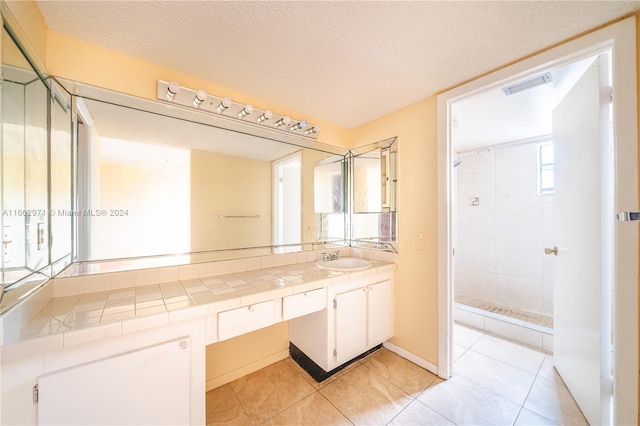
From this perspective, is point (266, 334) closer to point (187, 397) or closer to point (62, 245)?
point (187, 397)

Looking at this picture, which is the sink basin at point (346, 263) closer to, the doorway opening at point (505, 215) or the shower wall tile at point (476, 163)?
the doorway opening at point (505, 215)

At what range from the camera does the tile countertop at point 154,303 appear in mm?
865

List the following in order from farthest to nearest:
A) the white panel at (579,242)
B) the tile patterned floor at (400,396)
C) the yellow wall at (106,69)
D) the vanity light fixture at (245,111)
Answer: the vanity light fixture at (245,111) < the tile patterned floor at (400,396) < the white panel at (579,242) < the yellow wall at (106,69)

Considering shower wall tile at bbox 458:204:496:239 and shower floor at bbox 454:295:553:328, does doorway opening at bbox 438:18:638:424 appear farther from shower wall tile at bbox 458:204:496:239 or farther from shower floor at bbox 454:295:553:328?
shower wall tile at bbox 458:204:496:239

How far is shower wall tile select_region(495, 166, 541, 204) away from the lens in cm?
279

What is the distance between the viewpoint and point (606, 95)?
1.20 metres

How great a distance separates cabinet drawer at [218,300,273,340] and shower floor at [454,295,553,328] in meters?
2.87

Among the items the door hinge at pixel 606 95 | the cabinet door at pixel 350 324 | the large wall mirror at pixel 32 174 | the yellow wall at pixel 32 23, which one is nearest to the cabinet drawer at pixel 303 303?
the cabinet door at pixel 350 324

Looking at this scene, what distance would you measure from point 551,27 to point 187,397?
254 cm

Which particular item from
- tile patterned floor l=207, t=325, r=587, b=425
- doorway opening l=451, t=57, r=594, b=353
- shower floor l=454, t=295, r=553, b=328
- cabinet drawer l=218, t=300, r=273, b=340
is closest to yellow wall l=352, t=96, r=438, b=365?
tile patterned floor l=207, t=325, r=587, b=425

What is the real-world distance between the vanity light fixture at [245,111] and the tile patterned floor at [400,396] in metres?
2.00

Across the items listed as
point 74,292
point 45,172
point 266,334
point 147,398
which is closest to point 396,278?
point 266,334

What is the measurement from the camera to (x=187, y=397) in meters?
1.05

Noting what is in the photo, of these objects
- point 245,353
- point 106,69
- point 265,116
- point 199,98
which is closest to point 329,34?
point 265,116
